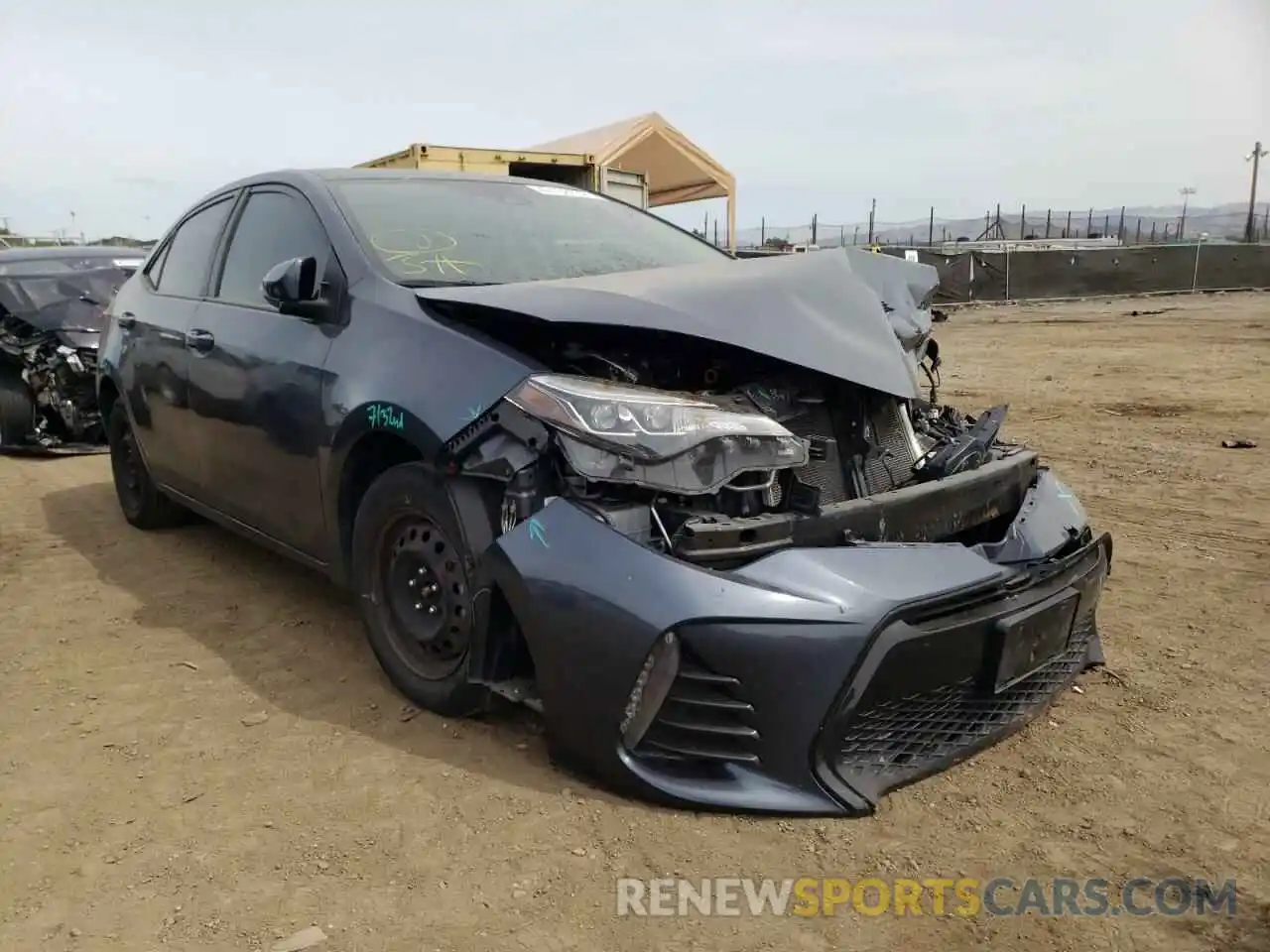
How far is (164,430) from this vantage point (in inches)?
173

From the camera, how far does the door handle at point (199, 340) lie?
12.6 feet

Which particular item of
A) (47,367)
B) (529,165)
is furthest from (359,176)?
(529,165)

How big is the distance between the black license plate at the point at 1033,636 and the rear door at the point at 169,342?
3.18 metres

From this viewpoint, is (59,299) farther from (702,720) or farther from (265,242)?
(702,720)

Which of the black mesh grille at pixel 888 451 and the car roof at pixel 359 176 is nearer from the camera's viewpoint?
the black mesh grille at pixel 888 451

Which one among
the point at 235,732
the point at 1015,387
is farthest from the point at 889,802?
the point at 1015,387

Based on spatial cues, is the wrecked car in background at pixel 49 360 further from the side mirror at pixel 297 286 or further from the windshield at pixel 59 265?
the side mirror at pixel 297 286

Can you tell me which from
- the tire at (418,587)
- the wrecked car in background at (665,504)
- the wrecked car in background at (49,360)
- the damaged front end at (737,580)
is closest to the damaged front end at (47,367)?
the wrecked car in background at (49,360)

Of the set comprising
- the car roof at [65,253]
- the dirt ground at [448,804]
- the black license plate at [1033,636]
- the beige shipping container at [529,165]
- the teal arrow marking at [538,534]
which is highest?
the beige shipping container at [529,165]

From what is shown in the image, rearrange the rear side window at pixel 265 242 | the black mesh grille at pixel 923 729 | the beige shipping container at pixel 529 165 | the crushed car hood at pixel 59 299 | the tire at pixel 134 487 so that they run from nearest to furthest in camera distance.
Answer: the black mesh grille at pixel 923 729 → the rear side window at pixel 265 242 → the tire at pixel 134 487 → the crushed car hood at pixel 59 299 → the beige shipping container at pixel 529 165

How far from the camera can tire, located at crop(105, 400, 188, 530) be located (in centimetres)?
505

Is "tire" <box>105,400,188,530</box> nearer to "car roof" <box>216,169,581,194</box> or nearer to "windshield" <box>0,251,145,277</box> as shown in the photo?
"car roof" <box>216,169,581,194</box>

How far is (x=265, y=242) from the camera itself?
373 cm

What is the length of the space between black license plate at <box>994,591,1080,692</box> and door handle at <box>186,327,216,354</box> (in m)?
3.02
